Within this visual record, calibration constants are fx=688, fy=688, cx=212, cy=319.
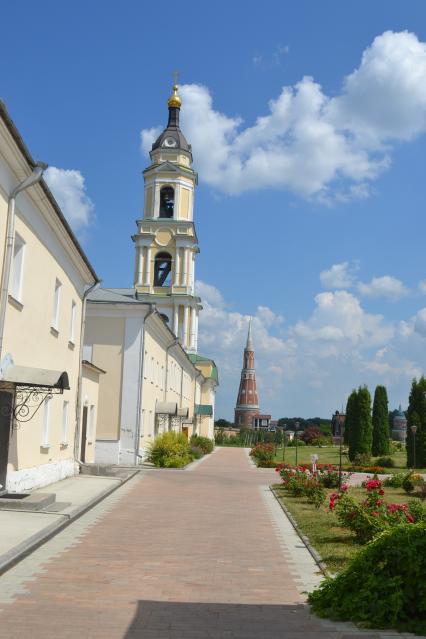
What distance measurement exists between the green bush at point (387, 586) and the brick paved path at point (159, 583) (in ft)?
0.72

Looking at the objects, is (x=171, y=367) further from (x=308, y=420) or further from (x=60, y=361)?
(x=308, y=420)

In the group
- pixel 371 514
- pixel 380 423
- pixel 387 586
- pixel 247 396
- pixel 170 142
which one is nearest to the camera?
pixel 387 586

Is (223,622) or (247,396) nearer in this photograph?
(223,622)

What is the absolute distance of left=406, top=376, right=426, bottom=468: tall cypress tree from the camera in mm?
39906

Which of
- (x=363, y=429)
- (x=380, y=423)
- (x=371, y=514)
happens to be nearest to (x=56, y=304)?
(x=371, y=514)

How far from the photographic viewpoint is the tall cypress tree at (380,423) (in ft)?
152

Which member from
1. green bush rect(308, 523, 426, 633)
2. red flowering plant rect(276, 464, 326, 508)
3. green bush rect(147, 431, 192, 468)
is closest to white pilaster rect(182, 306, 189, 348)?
green bush rect(147, 431, 192, 468)

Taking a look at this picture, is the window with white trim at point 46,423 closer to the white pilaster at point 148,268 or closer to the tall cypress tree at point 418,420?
the tall cypress tree at point 418,420

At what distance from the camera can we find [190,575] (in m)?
7.81

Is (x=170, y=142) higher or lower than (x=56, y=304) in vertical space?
higher

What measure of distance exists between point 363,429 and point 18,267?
116 ft

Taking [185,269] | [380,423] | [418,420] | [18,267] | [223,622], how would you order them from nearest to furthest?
1. [223,622]
2. [18,267]
3. [418,420]
4. [380,423]
5. [185,269]

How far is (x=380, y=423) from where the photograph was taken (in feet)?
154

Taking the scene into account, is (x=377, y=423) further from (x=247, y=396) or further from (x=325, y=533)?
(x=247, y=396)
